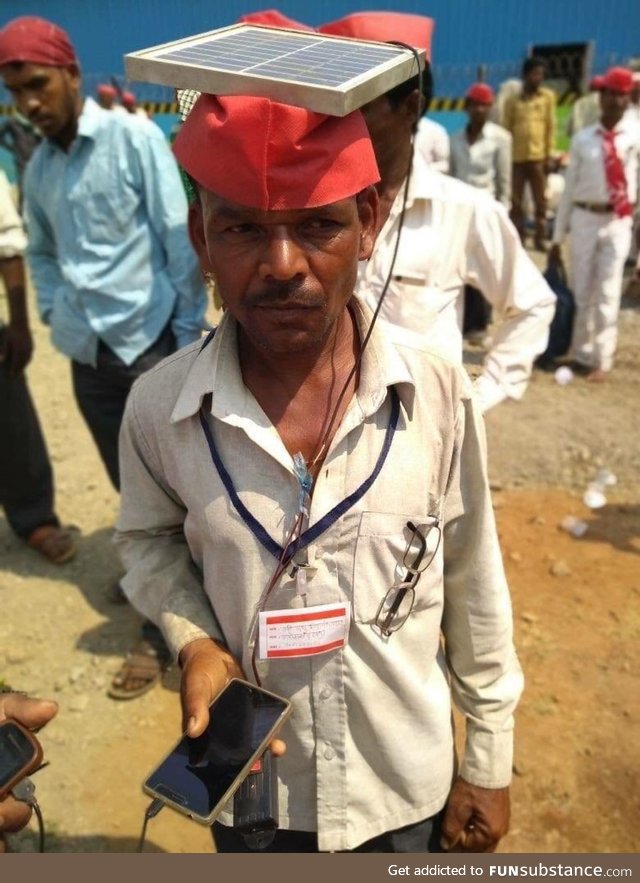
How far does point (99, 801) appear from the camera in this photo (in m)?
2.78

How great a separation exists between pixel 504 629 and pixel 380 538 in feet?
1.46

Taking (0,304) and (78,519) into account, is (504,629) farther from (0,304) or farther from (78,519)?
(0,304)

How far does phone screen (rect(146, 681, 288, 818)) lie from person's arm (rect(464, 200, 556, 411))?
1.35 metres

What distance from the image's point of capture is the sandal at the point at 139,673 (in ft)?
10.5

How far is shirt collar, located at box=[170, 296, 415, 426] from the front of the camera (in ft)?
4.33

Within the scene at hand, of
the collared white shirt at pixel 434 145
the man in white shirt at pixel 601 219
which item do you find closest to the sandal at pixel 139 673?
the man in white shirt at pixel 601 219

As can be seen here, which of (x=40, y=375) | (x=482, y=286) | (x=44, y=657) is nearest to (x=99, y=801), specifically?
(x=44, y=657)

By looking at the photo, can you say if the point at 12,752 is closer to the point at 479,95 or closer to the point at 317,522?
the point at 317,522

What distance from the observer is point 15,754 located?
141 cm

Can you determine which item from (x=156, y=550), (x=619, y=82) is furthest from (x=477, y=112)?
(x=156, y=550)

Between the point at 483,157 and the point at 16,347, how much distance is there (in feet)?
20.9

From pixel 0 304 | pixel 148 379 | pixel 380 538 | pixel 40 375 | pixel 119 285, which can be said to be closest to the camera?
pixel 380 538

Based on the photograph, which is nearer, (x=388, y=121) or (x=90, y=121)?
(x=388, y=121)

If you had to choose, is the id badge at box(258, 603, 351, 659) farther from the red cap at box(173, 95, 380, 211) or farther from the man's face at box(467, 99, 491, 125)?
the man's face at box(467, 99, 491, 125)
